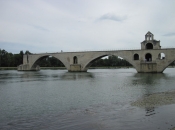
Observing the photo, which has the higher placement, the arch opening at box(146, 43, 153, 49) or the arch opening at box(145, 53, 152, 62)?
the arch opening at box(146, 43, 153, 49)

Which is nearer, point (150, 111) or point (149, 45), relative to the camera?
point (150, 111)

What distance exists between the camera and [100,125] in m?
9.45

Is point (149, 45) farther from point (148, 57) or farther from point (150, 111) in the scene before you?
point (150, 111)

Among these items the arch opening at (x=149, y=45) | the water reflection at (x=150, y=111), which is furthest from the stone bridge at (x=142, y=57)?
the water reflection at (x=150, y=111)

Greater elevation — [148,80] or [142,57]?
[142,57]

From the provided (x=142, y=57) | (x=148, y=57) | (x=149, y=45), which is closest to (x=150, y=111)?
(x=142, y=57)

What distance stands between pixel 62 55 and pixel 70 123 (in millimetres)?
61634

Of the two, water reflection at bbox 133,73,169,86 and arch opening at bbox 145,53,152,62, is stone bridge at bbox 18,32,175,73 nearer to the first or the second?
arch opening at bbox 145,53,152,62

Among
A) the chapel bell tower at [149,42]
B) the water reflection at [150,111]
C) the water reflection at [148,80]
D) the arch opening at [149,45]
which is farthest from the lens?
the arch opening at [149,45]

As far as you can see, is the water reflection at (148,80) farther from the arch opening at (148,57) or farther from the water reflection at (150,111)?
the arch opening at (148,57)

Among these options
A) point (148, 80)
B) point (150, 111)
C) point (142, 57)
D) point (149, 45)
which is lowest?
point (150, 111)

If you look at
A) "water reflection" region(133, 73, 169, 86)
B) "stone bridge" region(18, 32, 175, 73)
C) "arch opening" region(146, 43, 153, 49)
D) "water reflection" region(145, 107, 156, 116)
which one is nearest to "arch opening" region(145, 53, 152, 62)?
"stone bridge" region(18, 32, 175, 73)

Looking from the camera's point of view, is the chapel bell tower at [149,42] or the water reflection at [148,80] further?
the chapel bell tower at [149,42]

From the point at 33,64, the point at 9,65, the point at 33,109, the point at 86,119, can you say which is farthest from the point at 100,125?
the point at 9,65
